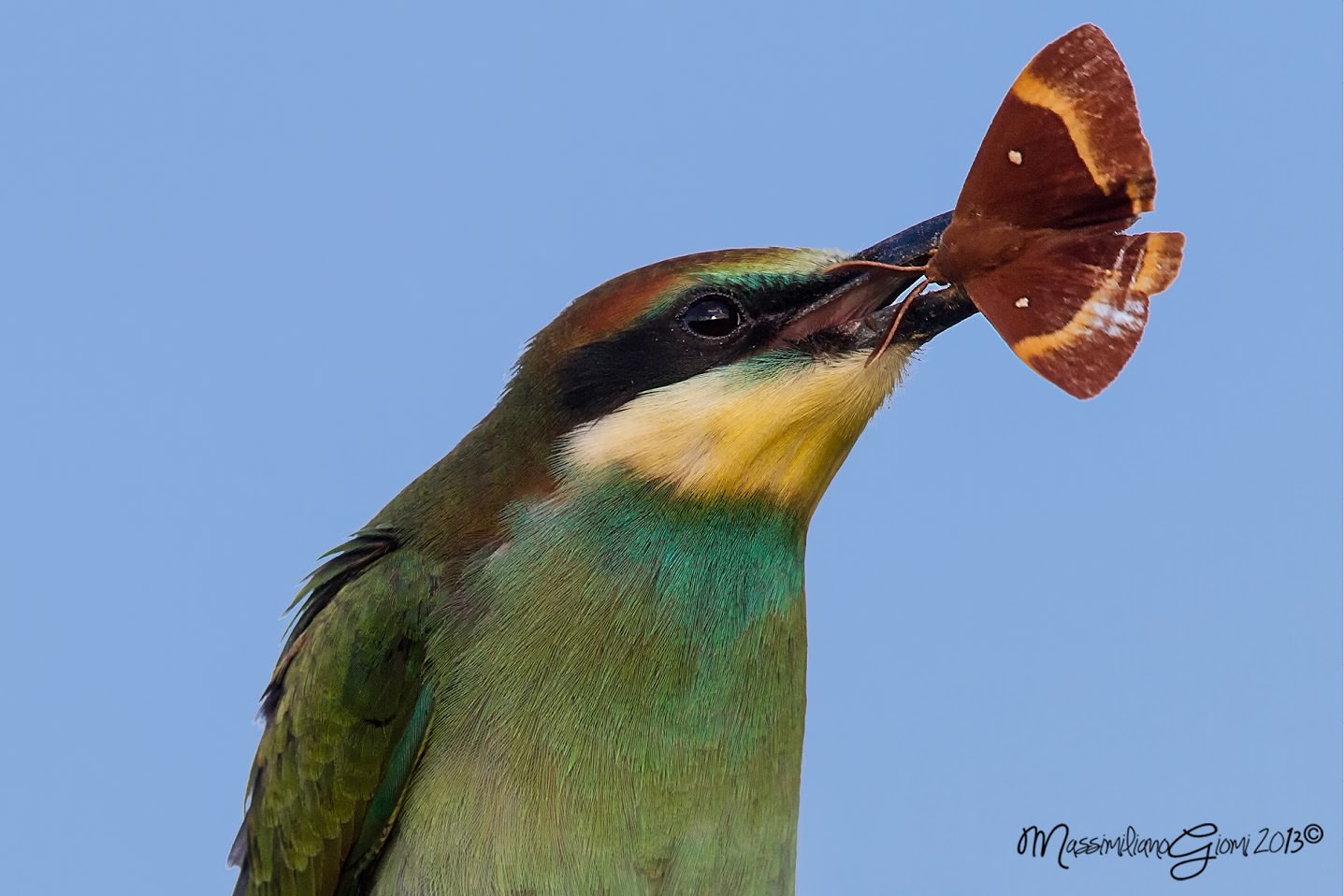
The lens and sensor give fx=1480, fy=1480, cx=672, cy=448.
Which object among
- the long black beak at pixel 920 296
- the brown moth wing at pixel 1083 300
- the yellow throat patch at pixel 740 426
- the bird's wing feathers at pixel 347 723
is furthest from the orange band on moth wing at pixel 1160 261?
the bird's wing feathers at pixel 347 723

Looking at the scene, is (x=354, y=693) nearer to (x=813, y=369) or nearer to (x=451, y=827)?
(x=451, y=827)

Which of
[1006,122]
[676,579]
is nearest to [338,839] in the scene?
[676,579]

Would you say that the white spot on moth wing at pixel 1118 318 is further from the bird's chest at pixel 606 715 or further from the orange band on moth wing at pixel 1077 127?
the bird's chest at pixel 606 715

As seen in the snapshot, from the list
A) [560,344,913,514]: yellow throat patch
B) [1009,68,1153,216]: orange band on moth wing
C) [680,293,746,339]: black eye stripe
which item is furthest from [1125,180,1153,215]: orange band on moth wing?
[680,293,746,339]: black eye stripe

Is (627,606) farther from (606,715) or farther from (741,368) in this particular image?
(741,368)

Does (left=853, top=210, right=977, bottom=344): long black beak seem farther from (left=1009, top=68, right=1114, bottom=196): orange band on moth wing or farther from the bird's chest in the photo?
the bird's chest
